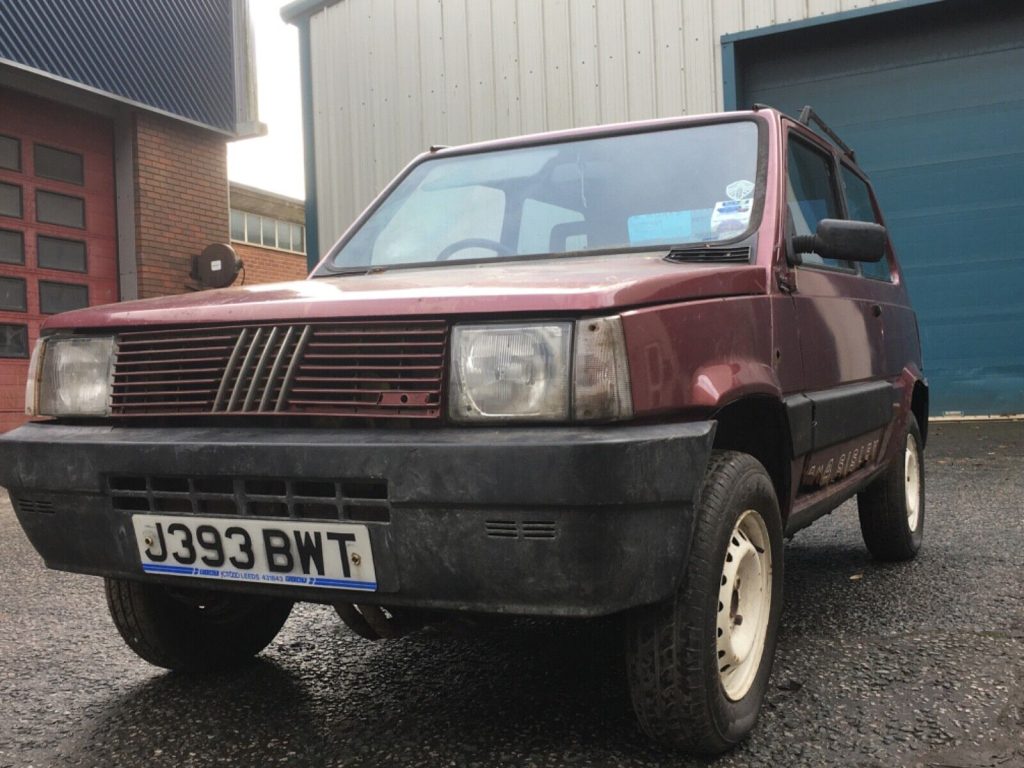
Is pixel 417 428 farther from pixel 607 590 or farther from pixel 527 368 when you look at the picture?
pixel 607 590

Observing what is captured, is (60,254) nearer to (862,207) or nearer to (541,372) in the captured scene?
(862,207)

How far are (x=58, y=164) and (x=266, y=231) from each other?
50.4 ft

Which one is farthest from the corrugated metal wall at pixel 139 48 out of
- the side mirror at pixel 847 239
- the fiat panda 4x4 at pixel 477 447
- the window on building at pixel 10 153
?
the side mirror at pixel 847 239

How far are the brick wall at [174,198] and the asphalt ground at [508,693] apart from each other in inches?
282

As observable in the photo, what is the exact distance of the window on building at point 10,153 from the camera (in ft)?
30.3

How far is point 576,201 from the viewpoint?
123 inches

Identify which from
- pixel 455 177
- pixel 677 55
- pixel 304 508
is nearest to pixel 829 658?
pixel 304 508

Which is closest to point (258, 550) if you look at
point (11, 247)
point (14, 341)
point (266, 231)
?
point (14, 341)

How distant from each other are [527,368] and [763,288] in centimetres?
88

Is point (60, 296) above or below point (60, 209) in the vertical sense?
below

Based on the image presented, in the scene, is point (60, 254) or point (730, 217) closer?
point (730, 217)

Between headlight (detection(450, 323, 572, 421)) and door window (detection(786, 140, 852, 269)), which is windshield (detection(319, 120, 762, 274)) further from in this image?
headlight (detection(450, 323, 572, 421))

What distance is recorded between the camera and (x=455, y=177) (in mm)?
3475

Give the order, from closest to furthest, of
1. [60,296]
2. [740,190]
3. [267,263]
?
[740,190], [60,296], [267,263]
